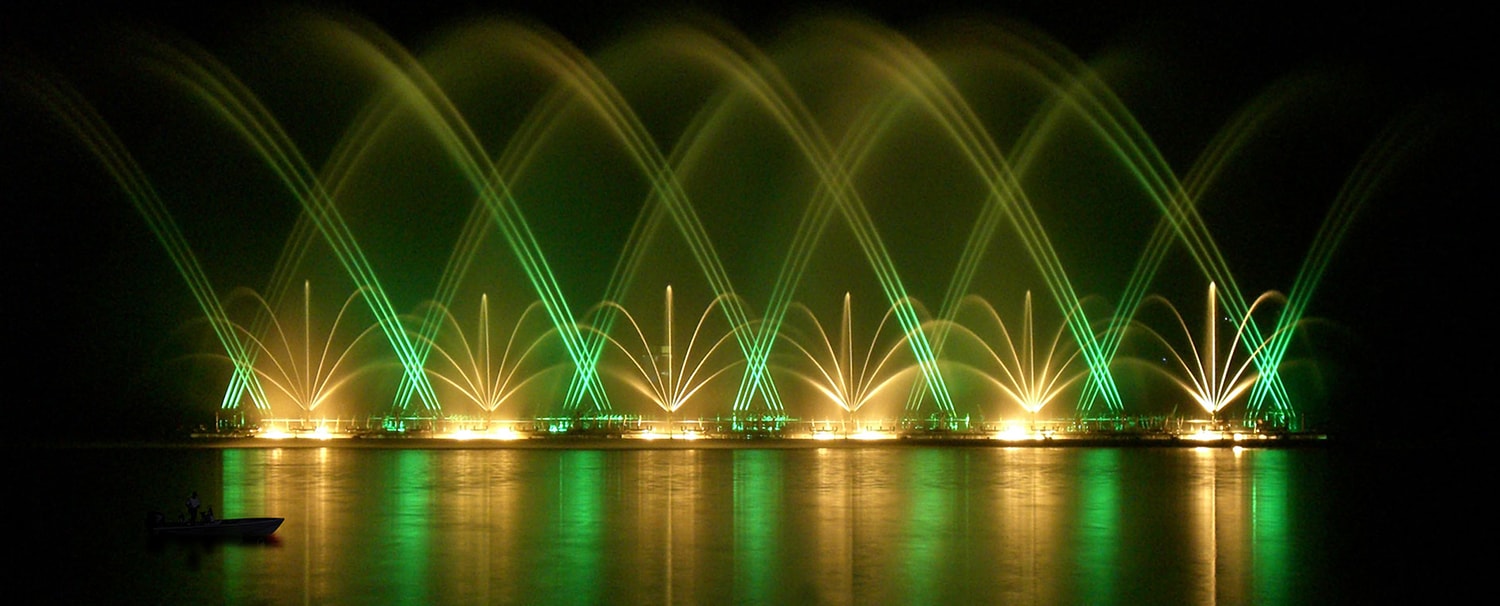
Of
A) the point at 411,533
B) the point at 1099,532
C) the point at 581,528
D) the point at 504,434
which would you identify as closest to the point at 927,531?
the point at 1099,532

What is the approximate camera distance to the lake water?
15.9 m

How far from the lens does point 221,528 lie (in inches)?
797

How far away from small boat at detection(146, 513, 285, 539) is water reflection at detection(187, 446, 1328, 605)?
0.30 metres

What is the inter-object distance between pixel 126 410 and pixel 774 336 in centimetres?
2975

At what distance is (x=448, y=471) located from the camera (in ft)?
104

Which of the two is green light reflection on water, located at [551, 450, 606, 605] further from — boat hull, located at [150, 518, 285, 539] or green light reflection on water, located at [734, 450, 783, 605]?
boat hull, located at [150, 518, 285, 539]

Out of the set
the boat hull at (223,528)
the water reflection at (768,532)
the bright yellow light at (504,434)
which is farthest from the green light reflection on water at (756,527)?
the bright yellow light at (504,434)

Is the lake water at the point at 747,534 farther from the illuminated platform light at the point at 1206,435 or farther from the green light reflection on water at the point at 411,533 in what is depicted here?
the illuminated platform light at the point at 1206,435

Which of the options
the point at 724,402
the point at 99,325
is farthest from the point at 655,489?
the point at 99,325

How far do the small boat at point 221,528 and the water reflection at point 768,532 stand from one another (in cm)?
30

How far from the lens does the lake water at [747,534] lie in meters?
15.9

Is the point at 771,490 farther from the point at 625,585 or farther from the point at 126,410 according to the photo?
the point at 126,410

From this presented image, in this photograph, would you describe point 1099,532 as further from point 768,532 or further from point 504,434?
point 504,434

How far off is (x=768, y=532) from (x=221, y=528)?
28.0 ft
